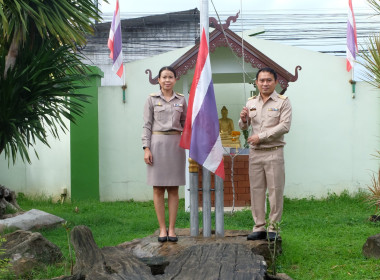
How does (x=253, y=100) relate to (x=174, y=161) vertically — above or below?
above

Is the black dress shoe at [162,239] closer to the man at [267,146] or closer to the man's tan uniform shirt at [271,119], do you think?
the man at [267,146]

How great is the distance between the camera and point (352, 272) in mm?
4324

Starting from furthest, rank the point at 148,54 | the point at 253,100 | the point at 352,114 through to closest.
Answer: the point at 148,54 → the point at 352,114 → the point at 253,100

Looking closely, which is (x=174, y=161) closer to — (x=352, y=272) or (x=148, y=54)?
(x=352, y=272)

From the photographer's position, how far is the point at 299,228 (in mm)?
6492

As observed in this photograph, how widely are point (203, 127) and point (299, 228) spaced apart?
255 centimetres

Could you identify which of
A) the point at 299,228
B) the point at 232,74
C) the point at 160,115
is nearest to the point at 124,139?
the point at 232,74

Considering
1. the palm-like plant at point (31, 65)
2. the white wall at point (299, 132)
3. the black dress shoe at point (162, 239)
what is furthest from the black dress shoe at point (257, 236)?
the white wall at point (299, 132)

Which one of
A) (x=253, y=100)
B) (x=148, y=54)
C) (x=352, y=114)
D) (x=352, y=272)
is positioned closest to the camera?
(x=352, y=272)

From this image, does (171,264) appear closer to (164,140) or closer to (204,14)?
(164,140)

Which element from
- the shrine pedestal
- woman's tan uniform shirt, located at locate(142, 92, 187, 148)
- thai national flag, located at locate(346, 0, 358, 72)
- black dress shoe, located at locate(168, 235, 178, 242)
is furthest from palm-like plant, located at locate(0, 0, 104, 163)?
thai national flag, located at locate(346, 0, 358, 72)

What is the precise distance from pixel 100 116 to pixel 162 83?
512 centimetres

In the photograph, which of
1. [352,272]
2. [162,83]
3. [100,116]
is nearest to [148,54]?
[100,116]

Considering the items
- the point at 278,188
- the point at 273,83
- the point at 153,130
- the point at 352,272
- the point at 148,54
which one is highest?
the point at 148,54
